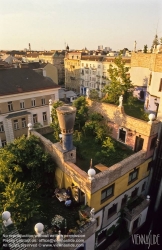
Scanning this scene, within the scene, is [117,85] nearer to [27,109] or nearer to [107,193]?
[107,193]

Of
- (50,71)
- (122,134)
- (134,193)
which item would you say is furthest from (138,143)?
(50,71)

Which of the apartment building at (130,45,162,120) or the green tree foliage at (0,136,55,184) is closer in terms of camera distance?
the green tree foliage at (0,136,55,184)

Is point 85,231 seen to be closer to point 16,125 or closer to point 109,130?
point 109,130

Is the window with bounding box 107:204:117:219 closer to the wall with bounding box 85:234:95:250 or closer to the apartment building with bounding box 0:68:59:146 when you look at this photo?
the wall with bounding box 85:234:95:250

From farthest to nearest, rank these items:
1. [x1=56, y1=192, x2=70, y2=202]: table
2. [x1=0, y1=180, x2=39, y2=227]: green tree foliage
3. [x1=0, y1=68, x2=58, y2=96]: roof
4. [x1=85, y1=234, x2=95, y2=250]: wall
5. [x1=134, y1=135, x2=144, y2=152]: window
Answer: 1. [x1=0, y1=68, x2=58, y2=96]: roof
2. [x1=134, y1=135, x2=144, y2=152]: window
3. [x1=56, y1=192, x2=70, y2=202]: table
4. [x1=85, y1=234, x2=95, y2=250]: wall
5. [x1=0, y1=180, x2=39, y2=227]: green tree foliage

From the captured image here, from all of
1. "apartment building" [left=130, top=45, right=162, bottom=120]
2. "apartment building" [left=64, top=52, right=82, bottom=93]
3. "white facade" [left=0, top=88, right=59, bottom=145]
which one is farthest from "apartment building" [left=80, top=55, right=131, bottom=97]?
"apartment building" [left=130, top=45, right=162, bottom=120]

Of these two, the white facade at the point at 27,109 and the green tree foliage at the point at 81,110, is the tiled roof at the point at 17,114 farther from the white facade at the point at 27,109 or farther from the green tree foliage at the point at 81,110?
the green tree foliage at the point at 81,110

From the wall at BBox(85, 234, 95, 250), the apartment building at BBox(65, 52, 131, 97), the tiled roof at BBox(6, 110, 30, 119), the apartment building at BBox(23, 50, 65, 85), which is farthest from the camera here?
the apartment building at BBox(23, 50, 65, 85)
